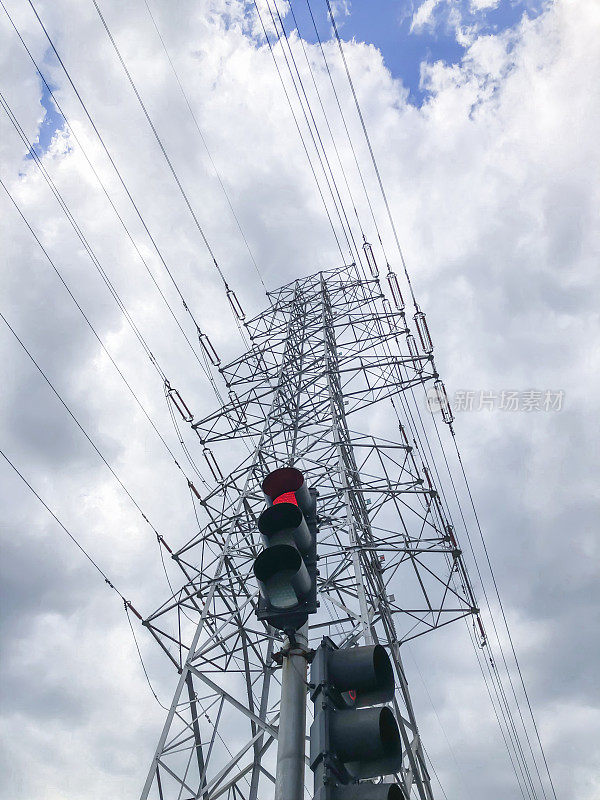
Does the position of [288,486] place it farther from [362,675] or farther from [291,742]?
[291,742]

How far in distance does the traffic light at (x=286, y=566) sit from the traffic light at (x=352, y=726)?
0.31 metres

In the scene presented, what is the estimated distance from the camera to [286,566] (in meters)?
3.64

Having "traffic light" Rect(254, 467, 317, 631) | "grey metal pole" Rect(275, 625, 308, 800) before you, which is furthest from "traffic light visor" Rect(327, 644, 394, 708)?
"grey metal pole" Rect(275, 625, 308, 800)

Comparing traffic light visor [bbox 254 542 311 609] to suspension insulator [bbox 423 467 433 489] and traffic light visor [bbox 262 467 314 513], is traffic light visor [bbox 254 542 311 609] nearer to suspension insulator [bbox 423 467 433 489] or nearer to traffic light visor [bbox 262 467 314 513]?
traffic light visor [bbox 262 467 314 513]

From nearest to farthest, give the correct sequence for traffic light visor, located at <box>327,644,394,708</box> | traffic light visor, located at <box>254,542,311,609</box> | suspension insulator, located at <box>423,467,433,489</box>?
traffic light visor, located at <box>327,644,394,708</box> → traffic light visor, located at <box>254,542,311,609</box> → suspension insulator, located at <box>423,467,433,489</box>

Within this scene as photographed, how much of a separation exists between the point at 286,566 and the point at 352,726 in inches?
34.8

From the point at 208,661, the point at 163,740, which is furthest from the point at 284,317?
the point at 163,740

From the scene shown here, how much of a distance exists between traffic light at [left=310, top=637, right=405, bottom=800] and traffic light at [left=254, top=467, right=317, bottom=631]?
0.31 meters

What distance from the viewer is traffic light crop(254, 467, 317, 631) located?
11.9ft

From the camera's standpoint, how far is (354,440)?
1343 cm

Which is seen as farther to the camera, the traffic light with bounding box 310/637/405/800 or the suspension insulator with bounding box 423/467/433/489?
the suspension insulator with bounding box 423/467/433/489

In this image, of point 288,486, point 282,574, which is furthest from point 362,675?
point 288,486

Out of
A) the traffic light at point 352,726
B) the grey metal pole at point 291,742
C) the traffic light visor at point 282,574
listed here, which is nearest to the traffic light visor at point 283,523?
the traffic light visor at point 282,574

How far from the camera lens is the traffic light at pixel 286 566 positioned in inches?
143
